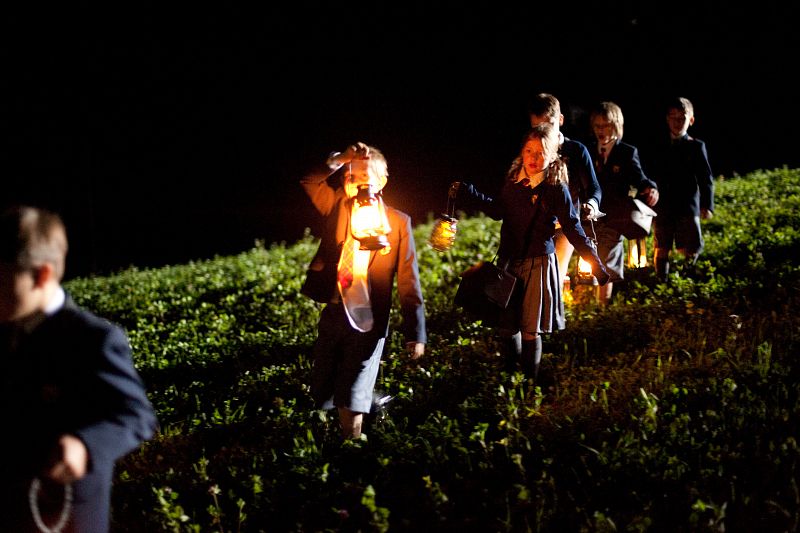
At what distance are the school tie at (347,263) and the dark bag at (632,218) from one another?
2.82 metres

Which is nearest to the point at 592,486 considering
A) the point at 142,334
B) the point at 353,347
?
the point at 353,347

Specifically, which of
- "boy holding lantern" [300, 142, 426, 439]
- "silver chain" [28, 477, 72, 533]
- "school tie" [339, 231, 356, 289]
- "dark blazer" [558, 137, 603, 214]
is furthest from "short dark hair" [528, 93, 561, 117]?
"silver chain" [28, 477, 72, 533]

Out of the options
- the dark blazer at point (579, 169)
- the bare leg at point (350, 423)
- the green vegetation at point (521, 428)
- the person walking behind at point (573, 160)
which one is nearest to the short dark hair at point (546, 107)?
A: the person walking behind at point (573, 160)

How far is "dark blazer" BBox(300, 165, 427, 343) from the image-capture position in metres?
4.37

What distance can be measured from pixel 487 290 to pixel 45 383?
3023 mm

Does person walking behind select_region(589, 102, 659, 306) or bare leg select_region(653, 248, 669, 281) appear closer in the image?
person walking behind select_region(589, 102, 659, 306)

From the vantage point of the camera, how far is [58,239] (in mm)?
2639

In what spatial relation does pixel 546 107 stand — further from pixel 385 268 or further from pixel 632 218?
pixel 385 268

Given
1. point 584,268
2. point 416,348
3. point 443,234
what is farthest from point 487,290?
point 584,268

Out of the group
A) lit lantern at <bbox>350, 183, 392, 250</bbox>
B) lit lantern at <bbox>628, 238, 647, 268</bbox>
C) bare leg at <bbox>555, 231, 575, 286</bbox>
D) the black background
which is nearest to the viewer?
lit lantern at <bbox>350, 183, 392, 250</bbox>

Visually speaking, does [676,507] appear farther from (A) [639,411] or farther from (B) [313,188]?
(B) [313,188]

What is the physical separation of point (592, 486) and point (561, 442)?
0.47 meters

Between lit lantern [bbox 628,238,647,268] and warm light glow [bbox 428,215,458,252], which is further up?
lit lantern [bbox 628,238,647,268]

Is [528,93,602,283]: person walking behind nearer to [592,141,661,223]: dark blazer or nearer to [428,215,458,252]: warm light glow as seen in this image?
[592,141,661,223]: dark blazer
